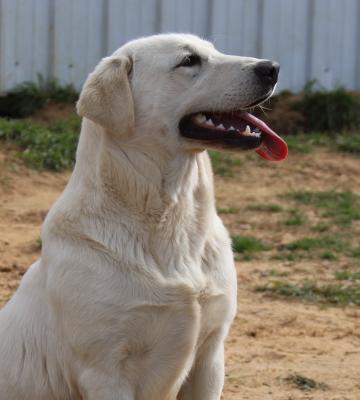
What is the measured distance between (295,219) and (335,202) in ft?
2.17

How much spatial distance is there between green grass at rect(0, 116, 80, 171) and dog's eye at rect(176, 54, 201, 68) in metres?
5.51

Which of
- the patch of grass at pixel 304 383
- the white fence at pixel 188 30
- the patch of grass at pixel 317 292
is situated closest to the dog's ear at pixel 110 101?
the patch of grass at pixel 304 383

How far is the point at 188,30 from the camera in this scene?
459 inches

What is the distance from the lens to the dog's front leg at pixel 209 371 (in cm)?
456

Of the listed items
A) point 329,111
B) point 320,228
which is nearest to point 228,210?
point 320,228

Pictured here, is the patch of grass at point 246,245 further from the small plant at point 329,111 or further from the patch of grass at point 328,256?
the small plant at point 329,111

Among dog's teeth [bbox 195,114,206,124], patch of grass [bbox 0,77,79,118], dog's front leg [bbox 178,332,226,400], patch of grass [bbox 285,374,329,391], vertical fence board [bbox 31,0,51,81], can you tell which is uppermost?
dog's teeth [bbox 195,114,206,124]

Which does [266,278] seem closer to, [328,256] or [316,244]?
[328,256]

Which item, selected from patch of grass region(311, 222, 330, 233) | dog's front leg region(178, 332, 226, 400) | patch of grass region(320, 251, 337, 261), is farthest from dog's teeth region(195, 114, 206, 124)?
patch of grass region(311, 222, 330, 233)

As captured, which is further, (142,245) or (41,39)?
(41,39)

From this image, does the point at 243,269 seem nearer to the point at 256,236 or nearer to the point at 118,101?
the point at 256,236

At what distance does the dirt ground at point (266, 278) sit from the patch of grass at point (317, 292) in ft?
0.33

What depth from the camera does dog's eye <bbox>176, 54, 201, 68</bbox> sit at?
461 centimetres

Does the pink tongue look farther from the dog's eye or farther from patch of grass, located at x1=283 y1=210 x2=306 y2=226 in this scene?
patch of grass, located at x1=283 y1=210 x2=306 y2=226
